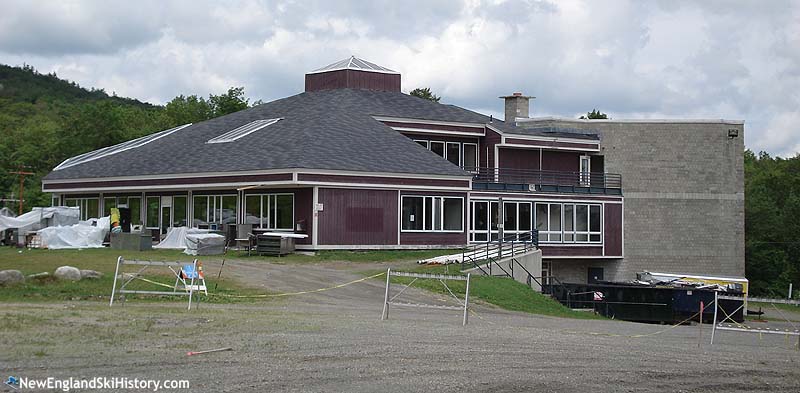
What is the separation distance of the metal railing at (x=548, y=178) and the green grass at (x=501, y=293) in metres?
15.1

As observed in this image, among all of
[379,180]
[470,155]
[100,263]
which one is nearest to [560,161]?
[470,155]

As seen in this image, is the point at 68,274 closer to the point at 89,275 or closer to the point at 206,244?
the point at 89,275

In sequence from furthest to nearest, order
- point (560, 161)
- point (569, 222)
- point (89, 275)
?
point (560, 161) → point (569, 222) → point (89, 275)

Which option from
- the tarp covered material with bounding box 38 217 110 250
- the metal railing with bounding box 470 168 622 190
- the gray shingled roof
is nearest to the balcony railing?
the metal railing with bounding box 470 168 622 190

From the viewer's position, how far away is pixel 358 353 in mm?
14781

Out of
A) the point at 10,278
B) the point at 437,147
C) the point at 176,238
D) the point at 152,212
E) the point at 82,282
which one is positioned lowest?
the point at 82,282

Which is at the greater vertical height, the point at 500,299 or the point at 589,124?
the point at 589,124

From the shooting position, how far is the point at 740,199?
51469mm

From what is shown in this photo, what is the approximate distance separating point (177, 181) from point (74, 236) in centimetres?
484

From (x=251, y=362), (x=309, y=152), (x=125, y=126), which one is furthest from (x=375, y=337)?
(x=125, y=126)

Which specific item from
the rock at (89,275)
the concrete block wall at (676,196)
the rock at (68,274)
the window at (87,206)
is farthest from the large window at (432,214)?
the rock at (68,274)

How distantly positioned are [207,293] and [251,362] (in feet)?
38.1

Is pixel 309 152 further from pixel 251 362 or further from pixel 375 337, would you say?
pixel 251 362

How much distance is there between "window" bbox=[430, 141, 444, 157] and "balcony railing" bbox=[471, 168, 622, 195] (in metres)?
1.86
